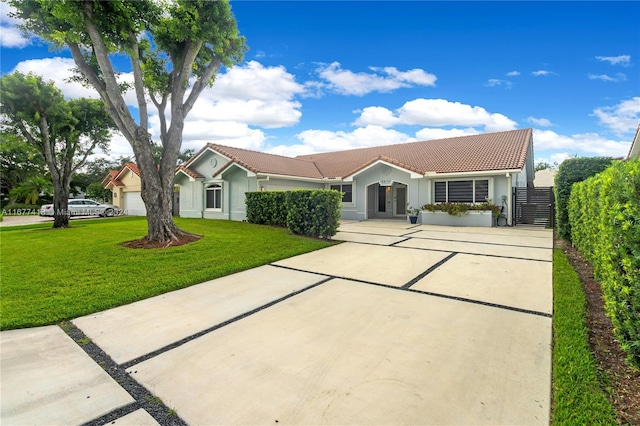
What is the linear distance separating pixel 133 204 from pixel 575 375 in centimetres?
3149

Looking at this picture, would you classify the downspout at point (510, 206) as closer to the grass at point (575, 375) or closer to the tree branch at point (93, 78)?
the grass at point (575, 375)

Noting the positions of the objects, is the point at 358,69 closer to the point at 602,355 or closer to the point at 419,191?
the point at 419,191

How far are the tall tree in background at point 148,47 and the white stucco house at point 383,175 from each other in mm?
6766

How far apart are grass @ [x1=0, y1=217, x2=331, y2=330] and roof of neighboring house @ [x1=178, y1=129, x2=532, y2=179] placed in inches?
334

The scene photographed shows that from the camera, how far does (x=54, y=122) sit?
14188mm

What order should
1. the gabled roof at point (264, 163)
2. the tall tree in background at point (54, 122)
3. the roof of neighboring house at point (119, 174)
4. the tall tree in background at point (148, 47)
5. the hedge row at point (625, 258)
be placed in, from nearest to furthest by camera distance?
1. the hedge row at point (625, 258)
2. the tall tree in background at point (148, 47)
3. the tall tree in background at point (54, 122)
4. the gabled roof at point (264, 163)
5. the roof of neighboring house at point (119, 174)

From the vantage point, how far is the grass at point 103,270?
4293mm

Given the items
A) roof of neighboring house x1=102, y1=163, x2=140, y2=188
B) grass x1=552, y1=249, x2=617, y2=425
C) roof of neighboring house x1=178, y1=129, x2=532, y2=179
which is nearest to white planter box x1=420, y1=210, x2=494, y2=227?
roof of neighboring house x1=178, y1=129, x2=532, y2=179

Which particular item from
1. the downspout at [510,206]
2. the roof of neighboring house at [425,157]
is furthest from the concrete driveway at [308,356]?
the roof of neighboring house at [425,157]

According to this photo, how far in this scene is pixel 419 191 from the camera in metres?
17.0

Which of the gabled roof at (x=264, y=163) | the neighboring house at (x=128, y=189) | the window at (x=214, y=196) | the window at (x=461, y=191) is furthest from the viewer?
the neighboring house at (x=128, y=189)

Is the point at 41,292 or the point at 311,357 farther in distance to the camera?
the point at 41,292

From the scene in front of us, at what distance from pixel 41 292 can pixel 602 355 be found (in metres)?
7.42

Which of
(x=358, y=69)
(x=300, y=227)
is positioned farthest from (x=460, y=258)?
(x=358, y=69)
